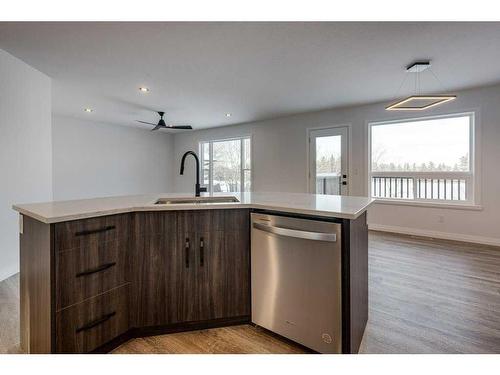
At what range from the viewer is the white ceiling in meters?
2.27

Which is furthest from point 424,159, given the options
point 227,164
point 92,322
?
point 92,322

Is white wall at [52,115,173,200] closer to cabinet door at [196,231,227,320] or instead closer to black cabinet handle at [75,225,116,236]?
black cabinet handle at [75,225,116,236]

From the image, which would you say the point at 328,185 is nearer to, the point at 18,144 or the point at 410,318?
the point at 410,318

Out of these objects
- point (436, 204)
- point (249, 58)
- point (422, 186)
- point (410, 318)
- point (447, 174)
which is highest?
point (249, 58)

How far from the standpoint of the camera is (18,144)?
2898mm

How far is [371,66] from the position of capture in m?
3.04

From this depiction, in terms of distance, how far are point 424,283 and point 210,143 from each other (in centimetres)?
620

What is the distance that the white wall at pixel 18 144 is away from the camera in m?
2.72

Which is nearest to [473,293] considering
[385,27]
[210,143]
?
[385,27]

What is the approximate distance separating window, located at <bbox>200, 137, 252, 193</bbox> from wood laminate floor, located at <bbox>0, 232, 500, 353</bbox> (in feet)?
14.2

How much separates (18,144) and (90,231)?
2496 millimetres

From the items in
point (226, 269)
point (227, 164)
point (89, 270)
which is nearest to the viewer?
point (89, 270)

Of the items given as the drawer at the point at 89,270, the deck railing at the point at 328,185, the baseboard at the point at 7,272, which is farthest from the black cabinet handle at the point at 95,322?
the deck railing at the point at 328,185
